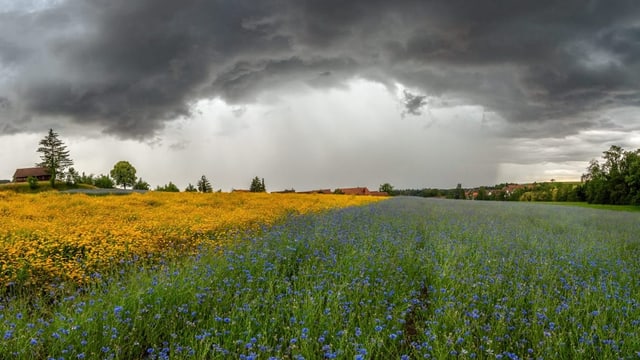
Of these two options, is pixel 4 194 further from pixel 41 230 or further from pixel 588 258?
pixel 588 258

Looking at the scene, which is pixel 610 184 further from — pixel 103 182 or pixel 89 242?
pixel 103 182

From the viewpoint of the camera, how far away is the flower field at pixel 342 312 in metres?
2.84

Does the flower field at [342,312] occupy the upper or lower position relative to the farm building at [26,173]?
lower

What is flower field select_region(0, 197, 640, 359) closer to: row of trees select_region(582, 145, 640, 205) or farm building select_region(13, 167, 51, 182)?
row of trees select_region(582, 145, 640, 205)

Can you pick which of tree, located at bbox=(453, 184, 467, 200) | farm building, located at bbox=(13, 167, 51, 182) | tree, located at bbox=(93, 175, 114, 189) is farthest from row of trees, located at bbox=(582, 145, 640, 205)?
farm building, located at bbox=(13, 167, 51, 182)

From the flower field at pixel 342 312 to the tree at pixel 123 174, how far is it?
78.7m

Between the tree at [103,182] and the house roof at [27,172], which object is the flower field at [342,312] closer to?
the tree at [103,182]

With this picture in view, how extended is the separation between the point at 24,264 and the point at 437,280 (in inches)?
207

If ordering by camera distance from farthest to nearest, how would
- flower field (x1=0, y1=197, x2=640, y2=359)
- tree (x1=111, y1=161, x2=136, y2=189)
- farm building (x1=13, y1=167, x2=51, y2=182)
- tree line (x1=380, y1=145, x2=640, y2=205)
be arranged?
1. farm building (x1=13, y1=167, x2=51, y2=182)
2. tree (x1=111, y1=161, x2=136, y2=189)
3. tree line (x1=380, y1=145, x2=640, y2=205)
4. flower field (x1=0, y1=197, x2=640, y2=359)

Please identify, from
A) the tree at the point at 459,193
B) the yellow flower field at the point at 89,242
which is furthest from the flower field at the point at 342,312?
the tree at the point at 459,193

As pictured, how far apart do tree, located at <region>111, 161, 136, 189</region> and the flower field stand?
78.7 metres

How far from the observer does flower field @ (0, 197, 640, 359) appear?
2.84 metres

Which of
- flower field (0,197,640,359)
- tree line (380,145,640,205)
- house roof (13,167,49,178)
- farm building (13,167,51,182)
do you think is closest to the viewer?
flower field (0,197,640,359)

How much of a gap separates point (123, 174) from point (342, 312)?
82274 mm
